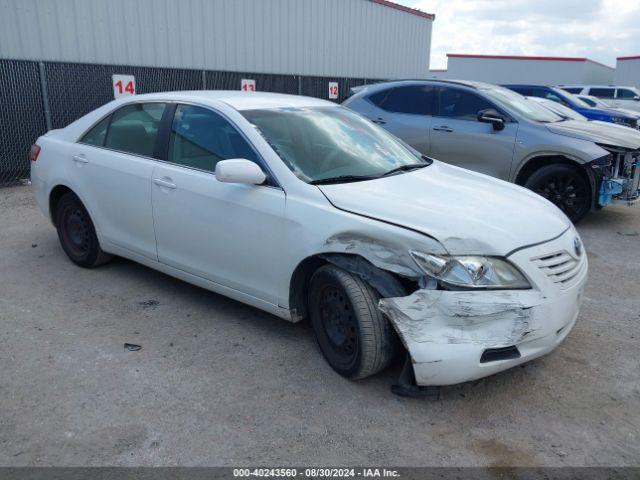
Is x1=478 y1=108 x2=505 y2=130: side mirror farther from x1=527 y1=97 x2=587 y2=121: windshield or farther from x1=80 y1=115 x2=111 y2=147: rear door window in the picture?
x1=80 y1=115 x2=111 y2=147: rear door window

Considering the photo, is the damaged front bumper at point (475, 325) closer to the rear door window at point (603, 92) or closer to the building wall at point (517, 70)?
the rear door window at point (603, 92)

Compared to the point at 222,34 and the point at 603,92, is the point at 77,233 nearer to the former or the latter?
the point at 222,34

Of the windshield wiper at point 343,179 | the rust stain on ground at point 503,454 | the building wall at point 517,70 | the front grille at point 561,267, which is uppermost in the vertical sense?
the building wall at point 517,70

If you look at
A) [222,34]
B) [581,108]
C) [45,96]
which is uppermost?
[222,34]

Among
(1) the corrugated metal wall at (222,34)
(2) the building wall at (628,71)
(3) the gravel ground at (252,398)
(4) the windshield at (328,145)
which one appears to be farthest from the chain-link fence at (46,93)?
(2) the building wall at (628,71)

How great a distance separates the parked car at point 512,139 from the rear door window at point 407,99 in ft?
0.05

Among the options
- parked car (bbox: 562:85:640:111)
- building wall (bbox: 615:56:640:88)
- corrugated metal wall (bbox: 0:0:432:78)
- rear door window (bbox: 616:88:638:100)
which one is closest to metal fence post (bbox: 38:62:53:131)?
corrugated metal wall (bbox: 0:0:432:78)

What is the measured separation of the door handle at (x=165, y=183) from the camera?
4.02 m

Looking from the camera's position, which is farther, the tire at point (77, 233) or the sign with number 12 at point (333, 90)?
the sign with number 12 at point (333, 90)

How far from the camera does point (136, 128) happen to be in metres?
4.52

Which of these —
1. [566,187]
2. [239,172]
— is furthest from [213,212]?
[566,187]

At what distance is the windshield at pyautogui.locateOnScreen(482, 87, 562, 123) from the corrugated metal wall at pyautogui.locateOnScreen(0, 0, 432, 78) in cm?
734

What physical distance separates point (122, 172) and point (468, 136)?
4715 millimetres

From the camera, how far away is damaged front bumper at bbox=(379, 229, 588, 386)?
9.23 feet
